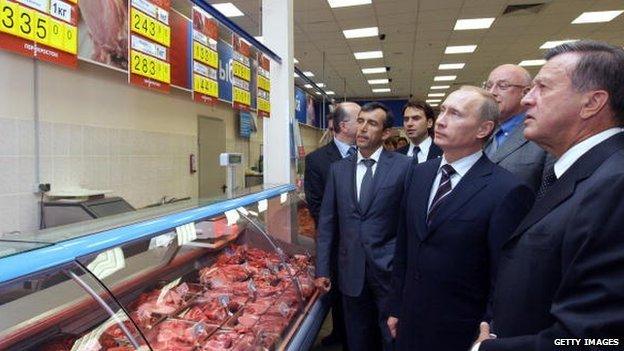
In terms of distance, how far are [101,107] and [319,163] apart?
8.52 ft

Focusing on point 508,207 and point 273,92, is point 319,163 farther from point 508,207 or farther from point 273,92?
point 508,207

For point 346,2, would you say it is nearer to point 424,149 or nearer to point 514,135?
point 424,149

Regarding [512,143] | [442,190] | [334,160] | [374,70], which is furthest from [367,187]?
[374,70]

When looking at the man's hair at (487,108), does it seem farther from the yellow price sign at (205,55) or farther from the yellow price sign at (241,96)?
the yellow price sign at (241,96)

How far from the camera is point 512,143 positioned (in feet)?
7.69

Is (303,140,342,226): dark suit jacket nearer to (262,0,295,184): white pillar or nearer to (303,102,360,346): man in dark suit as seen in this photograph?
(303,102,360,346): man in dark suit

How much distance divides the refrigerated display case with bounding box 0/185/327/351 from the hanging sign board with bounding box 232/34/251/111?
1.26m

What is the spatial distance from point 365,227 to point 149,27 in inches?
80.0

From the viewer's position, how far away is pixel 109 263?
4.64 feet

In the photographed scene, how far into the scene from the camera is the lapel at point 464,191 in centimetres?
186

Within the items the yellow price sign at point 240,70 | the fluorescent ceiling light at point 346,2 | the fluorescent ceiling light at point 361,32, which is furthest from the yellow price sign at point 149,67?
the fluorescent ceiling light at point 361,32

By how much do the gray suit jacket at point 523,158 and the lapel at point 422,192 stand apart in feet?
1.40

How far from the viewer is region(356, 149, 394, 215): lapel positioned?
8.60ft

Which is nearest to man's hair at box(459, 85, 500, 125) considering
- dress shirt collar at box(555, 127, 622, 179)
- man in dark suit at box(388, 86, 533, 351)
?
man in dark suit at box(388, 86, 533, 351)
